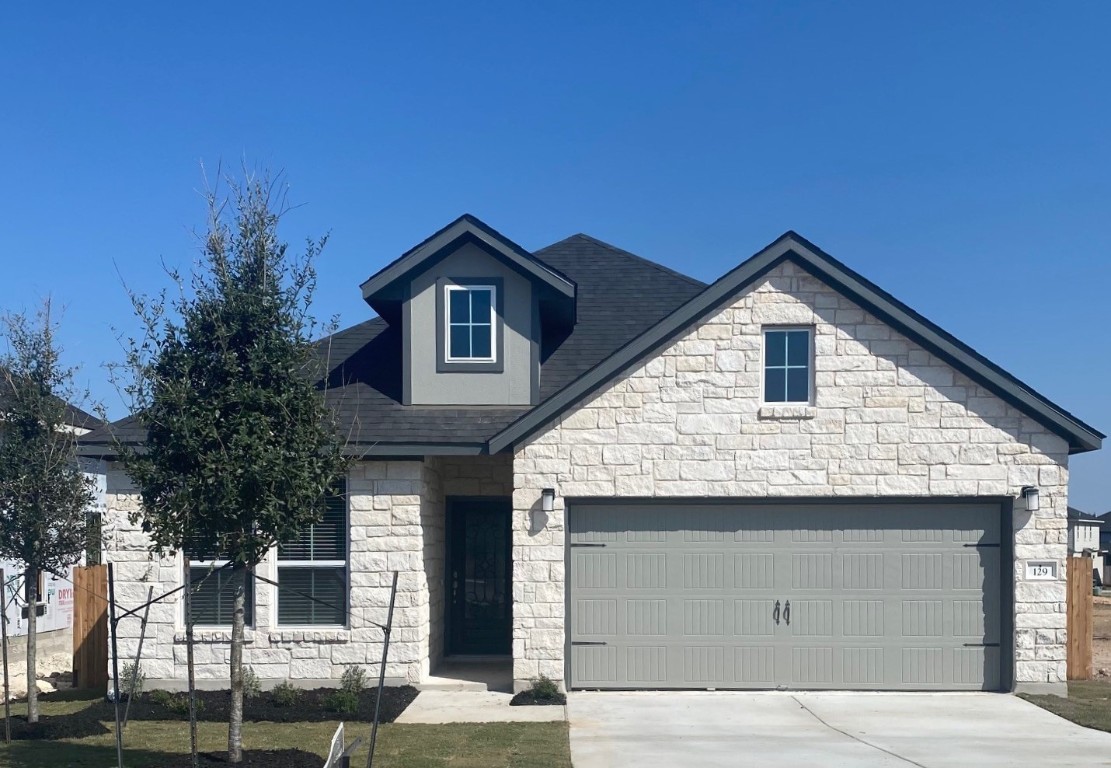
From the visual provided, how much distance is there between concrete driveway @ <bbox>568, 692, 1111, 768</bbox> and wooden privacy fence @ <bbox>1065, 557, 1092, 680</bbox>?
263cm

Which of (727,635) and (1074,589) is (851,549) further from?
(1074,589)

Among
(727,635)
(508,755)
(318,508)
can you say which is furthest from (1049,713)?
(318,508)

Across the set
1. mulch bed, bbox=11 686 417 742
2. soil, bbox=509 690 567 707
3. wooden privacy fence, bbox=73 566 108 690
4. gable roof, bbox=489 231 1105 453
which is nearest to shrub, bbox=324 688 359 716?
mulch bed, bbox=11 686 417 742

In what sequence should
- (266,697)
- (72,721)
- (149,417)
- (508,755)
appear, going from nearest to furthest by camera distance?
(149,417) < (508,755) < (72,721) < (266,697)

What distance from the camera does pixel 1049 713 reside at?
1202 centimetres

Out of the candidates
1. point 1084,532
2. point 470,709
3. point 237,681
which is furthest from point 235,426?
point 1084,532

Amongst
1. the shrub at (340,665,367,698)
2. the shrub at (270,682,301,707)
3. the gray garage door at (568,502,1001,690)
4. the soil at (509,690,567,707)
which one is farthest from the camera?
the gray garage door at (568,502,1001,690)

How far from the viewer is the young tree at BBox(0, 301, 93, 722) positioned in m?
11.4

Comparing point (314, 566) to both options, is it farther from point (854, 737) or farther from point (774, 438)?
point (854, 737)

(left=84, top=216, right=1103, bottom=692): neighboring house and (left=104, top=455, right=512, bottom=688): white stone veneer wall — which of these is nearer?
(left=84, top=216, right=1103, bottom=692): neighboring house

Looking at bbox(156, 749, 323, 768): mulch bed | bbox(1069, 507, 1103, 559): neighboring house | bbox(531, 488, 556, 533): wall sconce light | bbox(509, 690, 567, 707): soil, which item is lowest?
bbox(1069, 507, 1103, 559): neighboring house

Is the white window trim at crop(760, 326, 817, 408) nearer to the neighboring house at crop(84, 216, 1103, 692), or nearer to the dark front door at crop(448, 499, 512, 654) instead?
the neighboring house at crop(84, 216, 1103, 692)

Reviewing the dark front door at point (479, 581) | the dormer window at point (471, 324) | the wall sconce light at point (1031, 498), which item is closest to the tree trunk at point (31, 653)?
the dormer window at point (471, 324)

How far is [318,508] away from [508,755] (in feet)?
9.25
